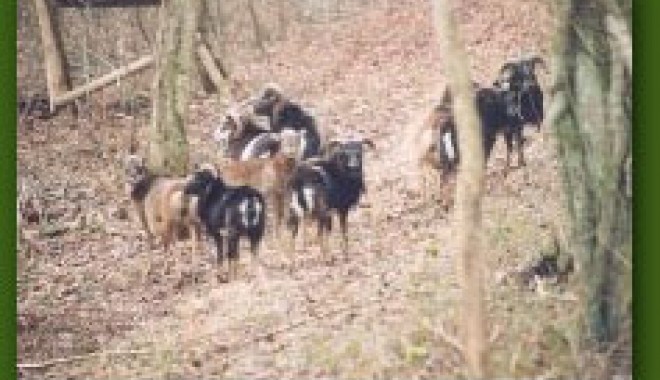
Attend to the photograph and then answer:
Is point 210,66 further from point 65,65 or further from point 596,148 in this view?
point 596,148

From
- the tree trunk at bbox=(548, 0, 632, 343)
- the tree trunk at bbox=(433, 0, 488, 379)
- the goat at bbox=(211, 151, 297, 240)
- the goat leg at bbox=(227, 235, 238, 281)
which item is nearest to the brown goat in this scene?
the goat at bbox=(211, 151, 297, 240)

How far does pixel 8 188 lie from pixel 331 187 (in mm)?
849

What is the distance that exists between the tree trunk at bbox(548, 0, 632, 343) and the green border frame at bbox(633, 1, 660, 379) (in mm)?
37

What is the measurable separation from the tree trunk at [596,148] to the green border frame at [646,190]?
1.5 inches

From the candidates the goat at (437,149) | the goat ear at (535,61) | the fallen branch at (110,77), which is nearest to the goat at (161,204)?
the fallen branch at (110,77)

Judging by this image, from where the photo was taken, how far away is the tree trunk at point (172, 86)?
2.31 metres

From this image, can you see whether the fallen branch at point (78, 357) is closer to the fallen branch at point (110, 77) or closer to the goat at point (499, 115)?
the fallen branch at point (110, 77)

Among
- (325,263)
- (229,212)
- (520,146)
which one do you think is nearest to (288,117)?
(229,212)

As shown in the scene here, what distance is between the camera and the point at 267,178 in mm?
2309

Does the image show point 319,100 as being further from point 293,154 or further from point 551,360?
point 551,360

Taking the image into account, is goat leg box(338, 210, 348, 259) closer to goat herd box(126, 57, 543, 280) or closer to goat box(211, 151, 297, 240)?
goat herd box(126, 57, 543, 280)

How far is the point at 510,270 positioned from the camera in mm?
2299

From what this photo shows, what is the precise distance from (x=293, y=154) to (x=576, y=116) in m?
0.76

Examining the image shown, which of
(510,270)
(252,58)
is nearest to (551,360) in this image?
(510,270)
